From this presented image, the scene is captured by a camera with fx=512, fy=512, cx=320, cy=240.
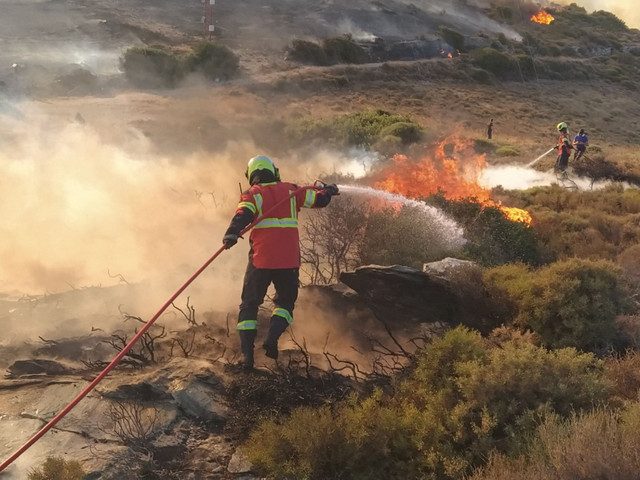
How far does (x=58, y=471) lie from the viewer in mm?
3508

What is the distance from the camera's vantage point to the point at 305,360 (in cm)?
496

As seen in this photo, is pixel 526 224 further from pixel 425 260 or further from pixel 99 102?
pixel 99 102

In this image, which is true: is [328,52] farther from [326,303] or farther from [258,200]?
[258,200]

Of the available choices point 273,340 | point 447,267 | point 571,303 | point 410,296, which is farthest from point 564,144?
point 273,340

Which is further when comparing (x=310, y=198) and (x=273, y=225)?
(x=310, y=198)

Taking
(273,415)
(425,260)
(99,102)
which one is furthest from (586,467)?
(99,102)

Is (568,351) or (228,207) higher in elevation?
(568,351)

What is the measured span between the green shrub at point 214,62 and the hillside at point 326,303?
7.44 metres

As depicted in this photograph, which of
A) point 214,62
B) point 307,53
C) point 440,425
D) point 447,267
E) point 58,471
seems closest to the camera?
point 58,471

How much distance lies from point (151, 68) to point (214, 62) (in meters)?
3.63

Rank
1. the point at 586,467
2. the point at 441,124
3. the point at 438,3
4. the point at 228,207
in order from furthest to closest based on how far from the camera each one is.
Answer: the point at 438,3 → the point at 441,124 → the point at 228,207 → the point at 586,467

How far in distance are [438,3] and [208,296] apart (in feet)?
193

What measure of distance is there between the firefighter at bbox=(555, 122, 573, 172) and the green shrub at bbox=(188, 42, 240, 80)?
18986 mm

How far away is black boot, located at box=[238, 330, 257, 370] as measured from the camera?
4855 mm
